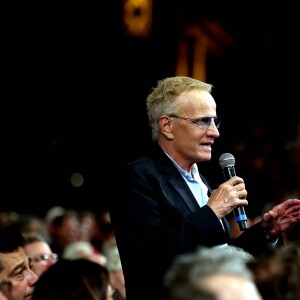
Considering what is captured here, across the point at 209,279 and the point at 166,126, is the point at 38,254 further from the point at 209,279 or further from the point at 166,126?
the point at 209,279

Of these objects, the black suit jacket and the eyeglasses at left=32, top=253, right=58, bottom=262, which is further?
the eyeglasses at left=32, top=253, right=58, bottom=262

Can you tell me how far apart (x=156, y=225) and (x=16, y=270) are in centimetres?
100

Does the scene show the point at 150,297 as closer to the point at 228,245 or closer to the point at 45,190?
the point at 228,245

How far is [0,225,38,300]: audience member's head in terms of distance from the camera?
4766mm

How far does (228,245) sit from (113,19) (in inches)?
446

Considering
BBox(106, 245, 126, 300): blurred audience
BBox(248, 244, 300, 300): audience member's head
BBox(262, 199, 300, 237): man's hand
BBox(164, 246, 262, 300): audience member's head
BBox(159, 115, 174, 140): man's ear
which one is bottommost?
BBox(106, 245, 126, 300): blurred audience

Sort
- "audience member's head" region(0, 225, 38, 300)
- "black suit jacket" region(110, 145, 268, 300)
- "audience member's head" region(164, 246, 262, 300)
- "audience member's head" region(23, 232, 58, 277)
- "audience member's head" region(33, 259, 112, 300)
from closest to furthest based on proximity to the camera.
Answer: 1. "audience member's head" region(164, 246, 262, 300)
2. "audience member's head" region(33, 259, 112, 300)
3. "black suit jacket" region(110, 145, 268, 300)
4. "audience member's head" region(0, 225, 38, 300)
5. "audience member's head" region(23, 232, 58, 277)

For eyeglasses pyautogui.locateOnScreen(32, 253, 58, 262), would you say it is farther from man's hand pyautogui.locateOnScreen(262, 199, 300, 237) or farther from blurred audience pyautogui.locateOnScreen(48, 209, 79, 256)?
blurred audience pyautogui.locateOnScreen(48, 209, 79, 256)

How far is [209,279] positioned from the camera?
2373mm

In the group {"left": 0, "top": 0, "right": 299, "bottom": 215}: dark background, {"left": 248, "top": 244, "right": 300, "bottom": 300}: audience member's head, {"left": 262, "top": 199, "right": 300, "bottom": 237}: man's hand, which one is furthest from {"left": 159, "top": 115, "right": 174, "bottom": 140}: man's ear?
{"left": 0, "top": 0, "right": 299, "bottom": 215}: dark background

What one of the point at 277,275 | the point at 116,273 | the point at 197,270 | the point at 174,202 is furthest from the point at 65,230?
the point at 197,270

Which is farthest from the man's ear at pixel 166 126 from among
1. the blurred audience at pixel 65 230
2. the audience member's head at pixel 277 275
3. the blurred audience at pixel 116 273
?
the blurred audience at pixel 65 230

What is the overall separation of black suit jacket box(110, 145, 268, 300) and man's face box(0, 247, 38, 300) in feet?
2.20

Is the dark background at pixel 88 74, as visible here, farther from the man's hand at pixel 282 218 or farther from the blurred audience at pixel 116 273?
the man's hand at pixel 282 218
